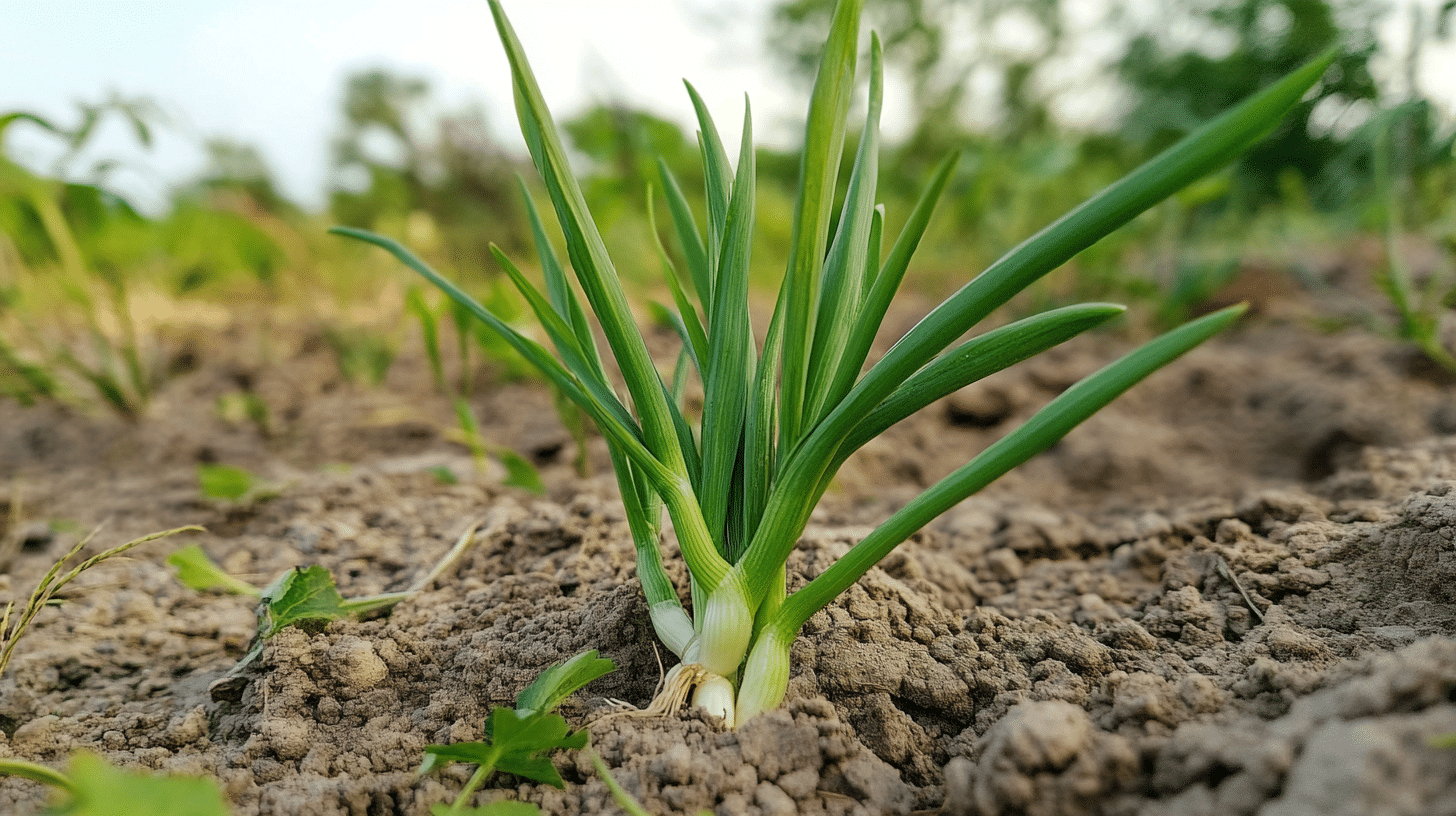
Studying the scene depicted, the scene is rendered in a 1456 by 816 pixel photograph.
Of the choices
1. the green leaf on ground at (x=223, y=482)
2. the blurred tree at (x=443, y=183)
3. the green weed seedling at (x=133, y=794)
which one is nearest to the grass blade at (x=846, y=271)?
the green weed seedling at (x=133, y=794)

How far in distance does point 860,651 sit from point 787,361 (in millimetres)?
300

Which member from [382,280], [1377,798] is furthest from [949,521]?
[382,280]

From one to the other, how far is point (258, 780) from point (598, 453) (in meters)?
0.97

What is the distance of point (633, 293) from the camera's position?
2.87 metres

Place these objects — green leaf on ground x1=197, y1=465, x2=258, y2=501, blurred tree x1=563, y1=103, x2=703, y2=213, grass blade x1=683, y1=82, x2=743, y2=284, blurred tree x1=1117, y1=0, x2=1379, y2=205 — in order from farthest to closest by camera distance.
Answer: blurred tree x1=563, y1=103, x2=703, y2=213
blurred tree x1=1117, y1=0, x2=1379, y2=205
green leaf on ground x1=197, y1=465, x2=258, y2=501
grass blade x1=683, y1=82, x2=743, y2=284

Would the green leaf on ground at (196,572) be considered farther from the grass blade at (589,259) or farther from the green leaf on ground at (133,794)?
the grass blade at (589,259)

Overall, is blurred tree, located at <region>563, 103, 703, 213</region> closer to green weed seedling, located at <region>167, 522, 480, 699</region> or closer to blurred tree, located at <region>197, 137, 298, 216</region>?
green weed seedling, located at <region>167, 522, 480, 699</region>

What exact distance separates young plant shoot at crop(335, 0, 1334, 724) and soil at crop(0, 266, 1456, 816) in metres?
0.09

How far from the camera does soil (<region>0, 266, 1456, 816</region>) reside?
50cm

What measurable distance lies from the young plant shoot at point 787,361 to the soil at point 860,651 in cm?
9

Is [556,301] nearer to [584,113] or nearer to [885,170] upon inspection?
[584,113]

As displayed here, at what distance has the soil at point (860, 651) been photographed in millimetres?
500

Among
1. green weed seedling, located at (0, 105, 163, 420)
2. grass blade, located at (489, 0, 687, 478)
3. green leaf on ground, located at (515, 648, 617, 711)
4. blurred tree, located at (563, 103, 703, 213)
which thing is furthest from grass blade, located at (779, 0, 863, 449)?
blurred tree, located at (563, 103, 703, 213)

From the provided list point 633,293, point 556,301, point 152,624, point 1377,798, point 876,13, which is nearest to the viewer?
point 1377,798
